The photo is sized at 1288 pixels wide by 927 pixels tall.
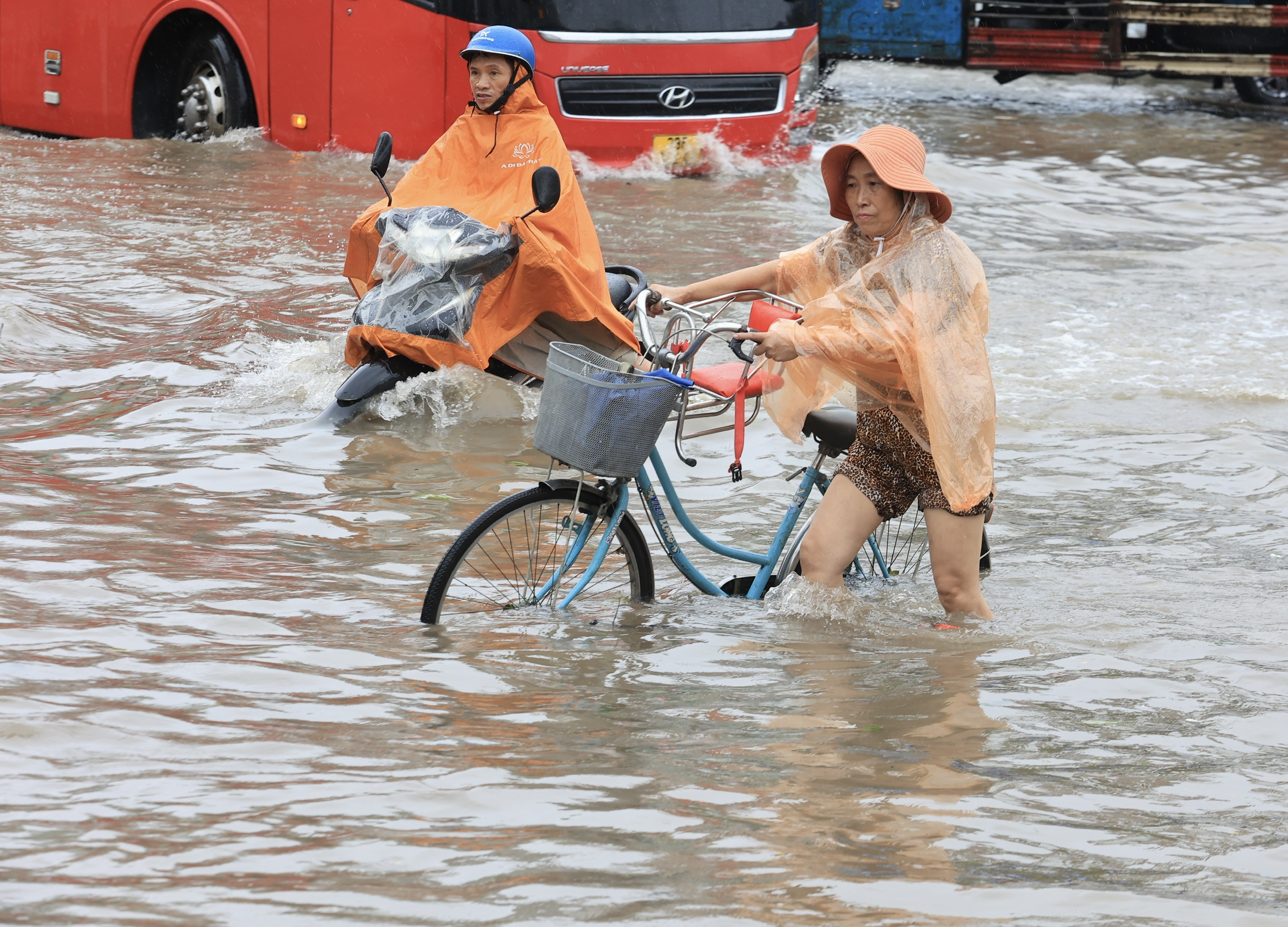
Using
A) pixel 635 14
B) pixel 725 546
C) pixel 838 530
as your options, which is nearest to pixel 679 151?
pixel 635 14

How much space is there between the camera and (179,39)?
43.0 ft

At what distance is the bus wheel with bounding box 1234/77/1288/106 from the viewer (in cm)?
1836

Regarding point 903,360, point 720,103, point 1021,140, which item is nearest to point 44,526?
point 903,360

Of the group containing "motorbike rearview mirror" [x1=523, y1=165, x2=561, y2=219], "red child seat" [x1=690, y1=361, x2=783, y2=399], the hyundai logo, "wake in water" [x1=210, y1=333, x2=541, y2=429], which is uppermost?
the hyundai logo

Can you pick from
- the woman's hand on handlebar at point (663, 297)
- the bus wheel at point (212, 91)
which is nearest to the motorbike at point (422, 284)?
the woman's hand on handlebar at point (663, 297)

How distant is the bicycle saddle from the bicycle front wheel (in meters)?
0.68

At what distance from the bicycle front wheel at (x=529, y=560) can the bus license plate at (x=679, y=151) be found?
8.21 m

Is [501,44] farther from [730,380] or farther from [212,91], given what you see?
[212,91]

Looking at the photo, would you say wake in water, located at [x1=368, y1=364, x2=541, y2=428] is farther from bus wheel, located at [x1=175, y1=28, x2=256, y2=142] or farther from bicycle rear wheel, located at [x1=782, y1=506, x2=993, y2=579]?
bus wheel, located at [x1=175, y1=28, x2=256, y2=142]

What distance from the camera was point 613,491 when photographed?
447 cm

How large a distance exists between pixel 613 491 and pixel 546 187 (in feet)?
6.10

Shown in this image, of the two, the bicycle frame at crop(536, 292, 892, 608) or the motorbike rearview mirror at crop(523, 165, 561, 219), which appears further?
the motorbike rearview mirror at crop(523, 165, 561, 219)

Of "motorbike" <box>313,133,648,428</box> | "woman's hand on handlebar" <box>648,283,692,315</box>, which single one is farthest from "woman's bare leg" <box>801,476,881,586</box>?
"motorbike" <box>313,133,648,428</box>

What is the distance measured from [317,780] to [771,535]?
267 cm
